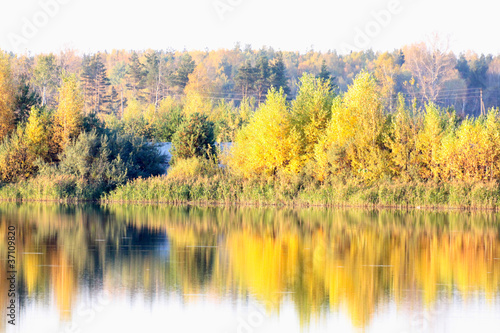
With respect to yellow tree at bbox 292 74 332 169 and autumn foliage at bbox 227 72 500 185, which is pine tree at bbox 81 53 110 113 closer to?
autumn foliage at bbox 227 72 500 185

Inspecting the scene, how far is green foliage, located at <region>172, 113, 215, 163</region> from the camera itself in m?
45.7

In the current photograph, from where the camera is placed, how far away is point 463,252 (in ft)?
64.0

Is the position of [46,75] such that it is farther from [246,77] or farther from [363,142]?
[363,142]

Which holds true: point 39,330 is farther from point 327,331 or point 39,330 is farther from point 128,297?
point 327,331

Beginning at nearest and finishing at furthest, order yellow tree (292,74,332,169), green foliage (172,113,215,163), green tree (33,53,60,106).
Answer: yellow tree (292,74,332,169) < green foliage (172,113,215,163) < green tree (33,53,60,106)

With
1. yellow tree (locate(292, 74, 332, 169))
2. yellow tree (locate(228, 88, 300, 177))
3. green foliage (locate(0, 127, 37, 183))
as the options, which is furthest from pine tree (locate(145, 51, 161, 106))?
yellow tree (locate(228, 88, 300, 177))

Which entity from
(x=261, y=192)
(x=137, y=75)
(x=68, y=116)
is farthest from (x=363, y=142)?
(x=137, y=75)

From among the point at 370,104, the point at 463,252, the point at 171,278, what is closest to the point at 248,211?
the point at 370,104

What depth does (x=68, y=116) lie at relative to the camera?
4575 centimetres

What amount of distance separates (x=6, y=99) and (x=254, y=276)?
3740 centimetres

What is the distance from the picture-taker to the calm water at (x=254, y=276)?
1169 centimetres

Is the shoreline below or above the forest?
below

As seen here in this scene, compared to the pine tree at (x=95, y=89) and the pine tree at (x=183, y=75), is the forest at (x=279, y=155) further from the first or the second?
the pine tree at (x=183, y=75)

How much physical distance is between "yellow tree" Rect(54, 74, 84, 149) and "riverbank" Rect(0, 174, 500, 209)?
180 inches
